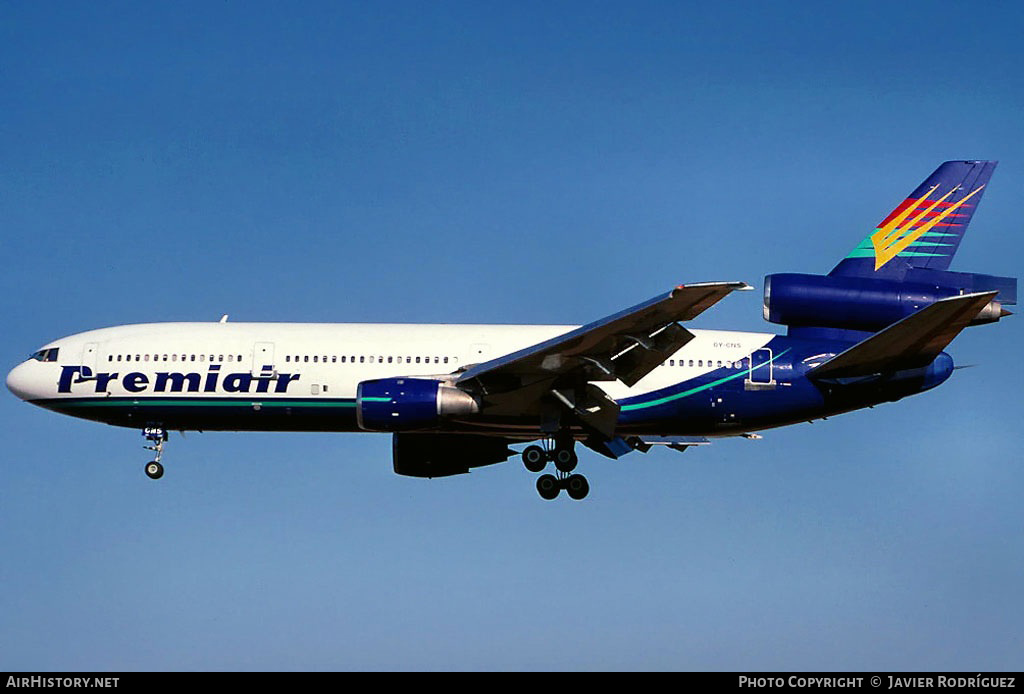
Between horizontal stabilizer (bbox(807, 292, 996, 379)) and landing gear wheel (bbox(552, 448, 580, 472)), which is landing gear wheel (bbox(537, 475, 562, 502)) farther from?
Result: horizontal stabilizer (bbox(807, 292, 996, 379))

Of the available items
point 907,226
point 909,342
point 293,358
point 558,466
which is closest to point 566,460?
point 558,466

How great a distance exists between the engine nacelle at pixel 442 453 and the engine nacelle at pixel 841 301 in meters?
10.5

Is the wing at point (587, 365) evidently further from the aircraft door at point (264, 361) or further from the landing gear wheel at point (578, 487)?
the aircraft door at point (264, 361)

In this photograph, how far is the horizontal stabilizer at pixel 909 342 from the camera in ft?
113

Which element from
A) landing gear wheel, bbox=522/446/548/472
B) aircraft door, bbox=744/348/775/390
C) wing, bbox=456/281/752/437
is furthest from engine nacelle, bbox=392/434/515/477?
aircraft door, bbox=744/348/775/390

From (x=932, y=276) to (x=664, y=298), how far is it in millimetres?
11161

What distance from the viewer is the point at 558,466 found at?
39469mm

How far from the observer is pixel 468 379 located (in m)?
37.4

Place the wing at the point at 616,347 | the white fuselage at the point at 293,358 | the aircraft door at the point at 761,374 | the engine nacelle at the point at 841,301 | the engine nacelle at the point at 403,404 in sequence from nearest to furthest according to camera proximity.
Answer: the wing at the point at 616,347 → the engine nacelle at the point at 841,301 → the engine nacelle at the point at 403,404 → the aircraft door at the point at 761,374 → the white fuselage at the point at 293,358

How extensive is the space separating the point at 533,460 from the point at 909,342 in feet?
35.1

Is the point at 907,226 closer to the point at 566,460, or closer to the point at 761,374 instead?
the point at 761,374

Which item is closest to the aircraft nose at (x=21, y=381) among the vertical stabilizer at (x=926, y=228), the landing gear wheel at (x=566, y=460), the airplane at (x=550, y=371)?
the airplane at (x=550, y=371)

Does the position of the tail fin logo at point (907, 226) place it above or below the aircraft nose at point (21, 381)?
above
